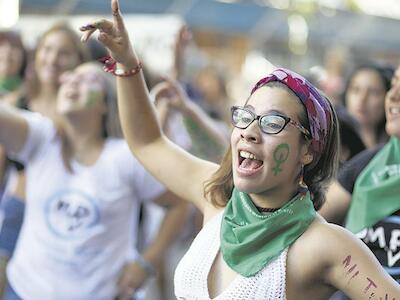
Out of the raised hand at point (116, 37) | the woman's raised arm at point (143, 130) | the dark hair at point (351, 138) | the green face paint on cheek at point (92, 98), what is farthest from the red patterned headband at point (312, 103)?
the dark hair at point (351, 138)

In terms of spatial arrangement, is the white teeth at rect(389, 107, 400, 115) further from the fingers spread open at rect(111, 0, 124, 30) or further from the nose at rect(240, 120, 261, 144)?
the fingers spread open at rect(111, 0, 124, 30)

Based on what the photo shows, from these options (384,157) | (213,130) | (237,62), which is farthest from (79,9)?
(384,157)

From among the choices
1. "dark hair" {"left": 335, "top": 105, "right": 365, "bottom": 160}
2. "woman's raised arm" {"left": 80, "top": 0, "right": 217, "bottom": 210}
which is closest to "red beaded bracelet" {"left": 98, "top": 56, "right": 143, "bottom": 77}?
"woman's raised arm" {"left": 80, "top": 0, "right": 217, "bottom": 210}

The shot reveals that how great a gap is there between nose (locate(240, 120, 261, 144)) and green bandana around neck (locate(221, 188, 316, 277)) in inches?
8.4

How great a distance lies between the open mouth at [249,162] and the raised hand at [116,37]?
0.74m

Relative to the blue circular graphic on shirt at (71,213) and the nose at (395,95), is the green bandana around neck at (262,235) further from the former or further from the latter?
the blue circular graphic on shirt at (71,213)

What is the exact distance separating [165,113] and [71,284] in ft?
4.08

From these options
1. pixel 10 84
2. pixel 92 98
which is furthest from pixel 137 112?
pixel 10 84

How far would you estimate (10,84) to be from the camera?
20.0ft

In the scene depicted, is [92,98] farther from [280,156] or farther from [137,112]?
[280,156]

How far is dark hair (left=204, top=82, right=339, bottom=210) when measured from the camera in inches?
118

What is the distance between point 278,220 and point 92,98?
1.96 metres

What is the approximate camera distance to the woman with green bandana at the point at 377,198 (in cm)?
349

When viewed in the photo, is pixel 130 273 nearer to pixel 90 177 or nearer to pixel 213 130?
pixel 90 177
